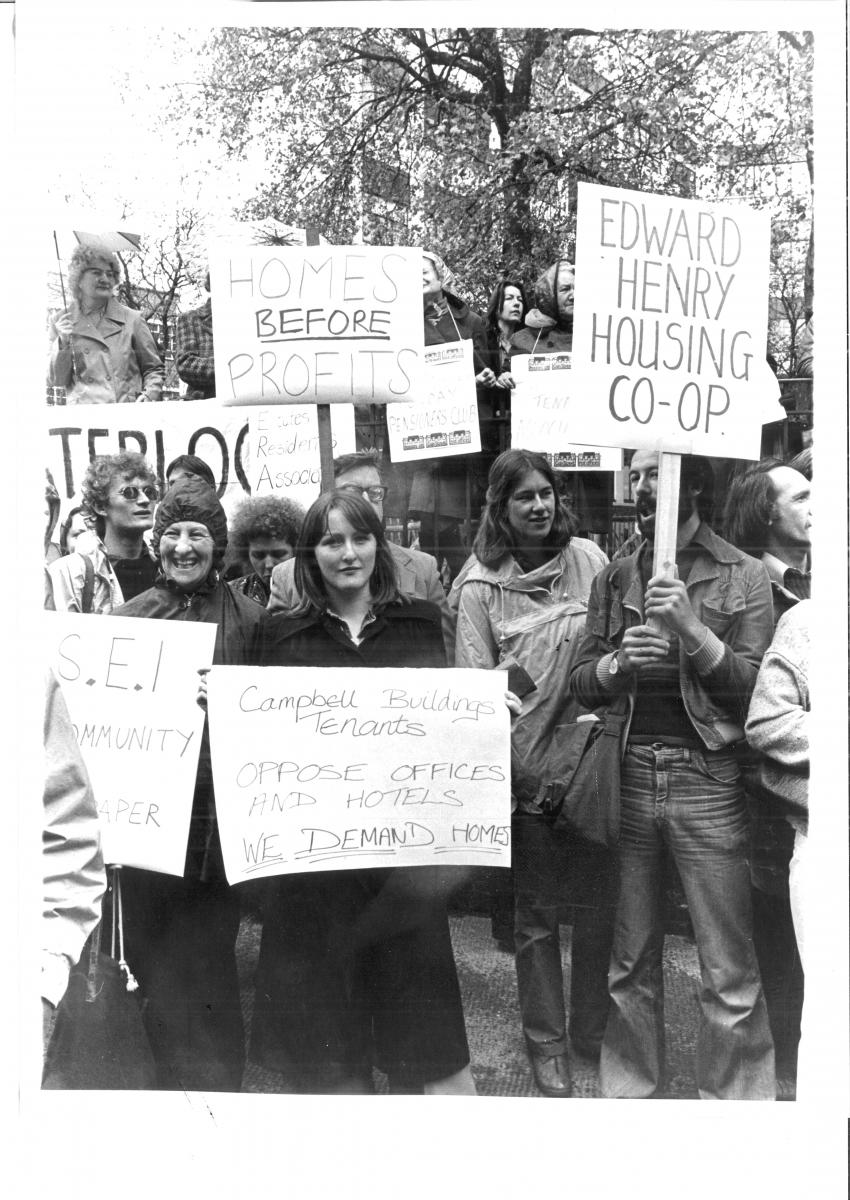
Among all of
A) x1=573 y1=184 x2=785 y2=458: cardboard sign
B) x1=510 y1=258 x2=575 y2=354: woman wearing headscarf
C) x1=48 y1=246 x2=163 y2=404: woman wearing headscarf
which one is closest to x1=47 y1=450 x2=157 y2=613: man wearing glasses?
x1=48 y1=246 x2=163 y2=404: woman wearing headscarf

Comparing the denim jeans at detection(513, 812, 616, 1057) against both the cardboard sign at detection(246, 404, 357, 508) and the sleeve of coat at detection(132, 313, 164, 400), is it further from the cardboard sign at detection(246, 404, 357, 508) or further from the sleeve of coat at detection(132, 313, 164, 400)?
the sleeve of coat at detection(132, 313, 164, 400)

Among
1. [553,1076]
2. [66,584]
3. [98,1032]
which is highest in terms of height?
[66,584]

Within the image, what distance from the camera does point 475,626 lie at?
3.63 m

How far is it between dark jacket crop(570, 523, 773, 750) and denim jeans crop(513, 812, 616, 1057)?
1.49ft

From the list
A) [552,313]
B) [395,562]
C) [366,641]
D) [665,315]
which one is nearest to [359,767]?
[366,641]

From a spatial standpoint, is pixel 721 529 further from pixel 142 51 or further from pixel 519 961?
pixel 142 51

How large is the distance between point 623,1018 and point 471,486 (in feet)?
4.91

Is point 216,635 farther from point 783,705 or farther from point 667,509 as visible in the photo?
point 783,705

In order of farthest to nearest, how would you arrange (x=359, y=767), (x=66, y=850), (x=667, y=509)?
(x=359, y=767), (x=667, y=509), (x=66, y=850)

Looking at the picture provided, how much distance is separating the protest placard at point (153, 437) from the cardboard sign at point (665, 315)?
0.94 m

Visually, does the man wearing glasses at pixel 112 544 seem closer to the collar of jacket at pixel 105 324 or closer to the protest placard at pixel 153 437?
the protest placard at pixel 153 437

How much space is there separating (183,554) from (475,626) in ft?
2.66

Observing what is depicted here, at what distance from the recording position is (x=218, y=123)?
3.62 meters

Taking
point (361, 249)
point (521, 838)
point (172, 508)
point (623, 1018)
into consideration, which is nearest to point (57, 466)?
point (172, 508)
